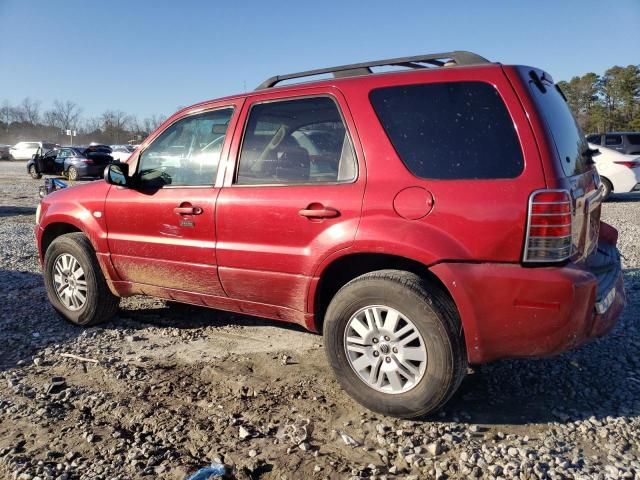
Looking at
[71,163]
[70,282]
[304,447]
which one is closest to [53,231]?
[70,282]

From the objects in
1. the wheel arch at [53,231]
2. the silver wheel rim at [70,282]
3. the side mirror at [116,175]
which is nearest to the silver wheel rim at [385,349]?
the side mirror at [116,175]

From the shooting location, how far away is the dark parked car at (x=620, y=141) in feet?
51.8

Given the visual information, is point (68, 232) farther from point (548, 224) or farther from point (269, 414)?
point (548, 224)

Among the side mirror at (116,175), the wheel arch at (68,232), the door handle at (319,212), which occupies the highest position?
the side mirror at (116,175)

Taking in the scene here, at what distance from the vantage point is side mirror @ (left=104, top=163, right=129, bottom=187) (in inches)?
155

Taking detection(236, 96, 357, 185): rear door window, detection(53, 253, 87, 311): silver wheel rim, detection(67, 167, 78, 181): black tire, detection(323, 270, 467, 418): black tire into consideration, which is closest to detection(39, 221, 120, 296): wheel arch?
detection(53, 253, 87, 311): silver wheel rim

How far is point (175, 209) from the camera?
372 centimetres

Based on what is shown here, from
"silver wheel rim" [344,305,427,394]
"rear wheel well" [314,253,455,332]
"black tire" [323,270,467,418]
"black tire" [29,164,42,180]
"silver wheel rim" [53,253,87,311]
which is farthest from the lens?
"black tire" [29,164,42,180]

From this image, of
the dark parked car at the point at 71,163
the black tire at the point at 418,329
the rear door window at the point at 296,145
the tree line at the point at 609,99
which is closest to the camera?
the black tire at the point at 418,329

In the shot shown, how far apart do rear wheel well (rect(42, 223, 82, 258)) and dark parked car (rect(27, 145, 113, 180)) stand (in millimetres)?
19306

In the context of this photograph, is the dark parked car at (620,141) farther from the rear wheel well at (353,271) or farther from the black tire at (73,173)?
the black tire at (73,173)

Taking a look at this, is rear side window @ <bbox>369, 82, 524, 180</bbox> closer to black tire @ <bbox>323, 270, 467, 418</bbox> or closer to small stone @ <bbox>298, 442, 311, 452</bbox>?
black tire @ <bbox>323, 270, 467, 418</bbox>

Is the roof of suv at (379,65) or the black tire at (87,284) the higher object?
the roof of suv at (379,65)

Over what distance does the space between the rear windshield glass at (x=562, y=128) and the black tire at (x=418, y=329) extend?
37.6 inches
